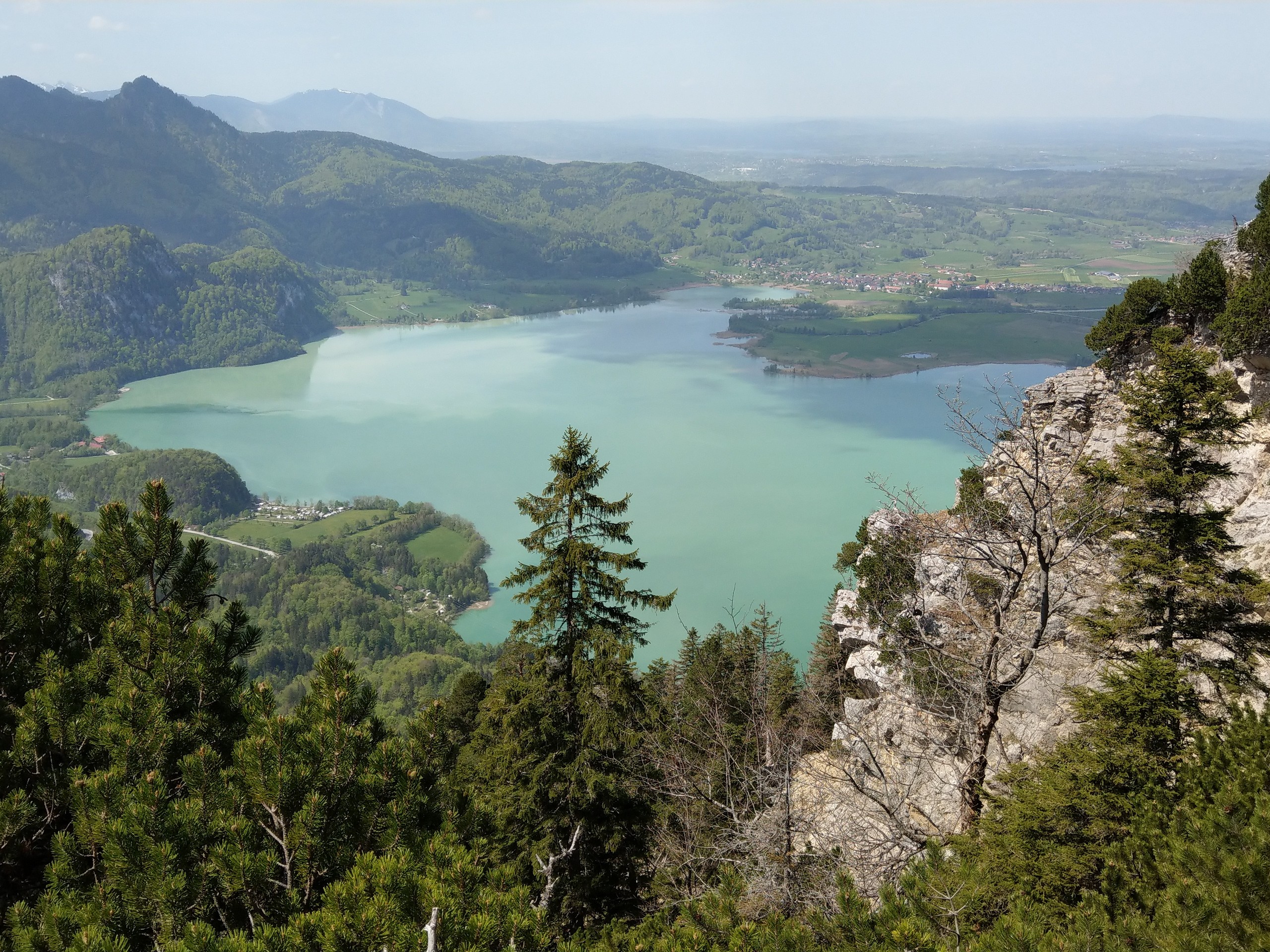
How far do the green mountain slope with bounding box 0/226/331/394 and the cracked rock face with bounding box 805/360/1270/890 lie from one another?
107 m

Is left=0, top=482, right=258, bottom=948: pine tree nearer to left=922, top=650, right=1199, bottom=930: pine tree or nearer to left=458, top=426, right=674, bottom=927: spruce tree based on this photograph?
left=458, top=426, right=674, bottom=927: spruce tree

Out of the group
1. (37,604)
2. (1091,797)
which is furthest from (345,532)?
(1091,797)

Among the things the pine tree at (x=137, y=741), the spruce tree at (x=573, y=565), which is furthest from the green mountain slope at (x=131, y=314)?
the pine tree at (x=137, y=741)

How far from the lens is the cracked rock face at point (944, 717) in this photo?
21.0 ft

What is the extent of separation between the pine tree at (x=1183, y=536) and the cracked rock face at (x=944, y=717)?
0.53m

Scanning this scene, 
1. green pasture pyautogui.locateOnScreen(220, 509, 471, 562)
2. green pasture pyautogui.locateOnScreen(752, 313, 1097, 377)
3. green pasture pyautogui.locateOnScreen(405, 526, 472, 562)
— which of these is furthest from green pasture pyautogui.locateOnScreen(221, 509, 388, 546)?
green pasture pyautogui.locateOnScreen(752, 313, 1097, 377)

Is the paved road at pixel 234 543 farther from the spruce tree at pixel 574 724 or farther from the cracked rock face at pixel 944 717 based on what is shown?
the spruce tree at pixel 574 724

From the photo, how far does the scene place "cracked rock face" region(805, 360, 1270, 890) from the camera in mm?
6410

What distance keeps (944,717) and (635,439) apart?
166 ft

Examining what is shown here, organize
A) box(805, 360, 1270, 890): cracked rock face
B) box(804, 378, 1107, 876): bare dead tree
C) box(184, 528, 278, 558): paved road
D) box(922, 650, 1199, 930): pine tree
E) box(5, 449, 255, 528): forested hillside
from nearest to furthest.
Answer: box(922, 650, 1199, 930): pine tree → box(804, 378, 1107, 876): bare dead tree → box(805, 360, 1270, 890): cracked rock face → box(184, 528, 278, 558): paved road → box(5, 449, 255, 528): forested hillside

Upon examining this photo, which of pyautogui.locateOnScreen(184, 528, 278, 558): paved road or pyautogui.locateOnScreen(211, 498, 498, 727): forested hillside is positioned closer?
pyautogui.locateOnScreen(211, 498, 498, 727): forested hillside

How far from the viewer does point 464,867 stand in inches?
132

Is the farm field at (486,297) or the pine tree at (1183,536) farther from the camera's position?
the farm field at (486,297)

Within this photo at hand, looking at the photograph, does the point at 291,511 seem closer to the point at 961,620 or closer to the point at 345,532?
the point at 345,532
